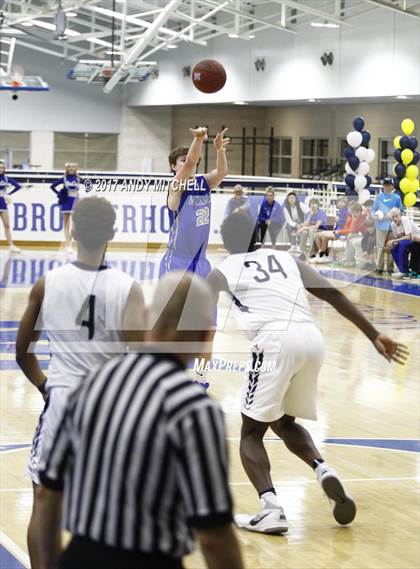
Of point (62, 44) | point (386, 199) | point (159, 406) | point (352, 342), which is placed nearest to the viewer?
point (159, 406)

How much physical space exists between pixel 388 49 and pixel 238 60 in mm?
8082

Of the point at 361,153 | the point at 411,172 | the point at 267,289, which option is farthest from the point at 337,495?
the point at 361,153

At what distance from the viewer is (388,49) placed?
93.2 ft

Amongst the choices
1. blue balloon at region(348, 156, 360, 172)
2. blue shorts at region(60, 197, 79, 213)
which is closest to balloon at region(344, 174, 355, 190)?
blue balloon at region(348, 156, 360, 172)

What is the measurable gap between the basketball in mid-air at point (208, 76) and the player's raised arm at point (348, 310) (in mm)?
2748

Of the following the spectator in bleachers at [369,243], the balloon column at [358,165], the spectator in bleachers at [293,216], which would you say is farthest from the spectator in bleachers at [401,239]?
the balloon column at [358,165]

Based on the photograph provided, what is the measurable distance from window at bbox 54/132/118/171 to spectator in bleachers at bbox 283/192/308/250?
80.7 ft

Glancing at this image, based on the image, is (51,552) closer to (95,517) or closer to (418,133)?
(95,517)

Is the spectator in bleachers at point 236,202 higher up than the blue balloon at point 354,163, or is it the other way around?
the blue balloon at point 354,163

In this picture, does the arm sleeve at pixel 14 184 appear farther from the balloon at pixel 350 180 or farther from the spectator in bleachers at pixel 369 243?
the spectator in bleachers at pixel 369 243

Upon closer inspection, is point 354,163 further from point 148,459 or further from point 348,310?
point 148,459

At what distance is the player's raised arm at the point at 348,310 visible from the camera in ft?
16.5

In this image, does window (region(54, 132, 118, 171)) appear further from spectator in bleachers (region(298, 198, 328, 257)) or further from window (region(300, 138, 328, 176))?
spectator in bleachers (region(298, 198, 328, 257))

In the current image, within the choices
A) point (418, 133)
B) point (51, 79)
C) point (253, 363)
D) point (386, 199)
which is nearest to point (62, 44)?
point (51, 79)
